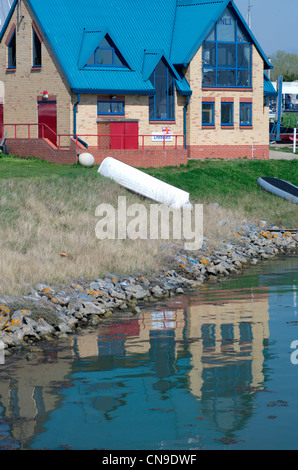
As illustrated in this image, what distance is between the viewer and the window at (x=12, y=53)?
40225 mm

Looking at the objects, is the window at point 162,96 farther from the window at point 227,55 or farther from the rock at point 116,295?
the rock at point 116,295

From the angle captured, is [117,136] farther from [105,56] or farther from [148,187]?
[148,187]

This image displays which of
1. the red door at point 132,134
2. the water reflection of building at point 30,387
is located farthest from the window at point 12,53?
the water reflection of building at point 30,387

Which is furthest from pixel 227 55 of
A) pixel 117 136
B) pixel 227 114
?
pixel 117 136

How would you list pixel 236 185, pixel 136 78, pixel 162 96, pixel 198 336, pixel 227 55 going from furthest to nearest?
pixel 227 55 → pixel 162 96 → pixel 136 78 → pixel 236 185 → pixel 198 336

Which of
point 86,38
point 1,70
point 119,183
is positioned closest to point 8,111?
point 1,70

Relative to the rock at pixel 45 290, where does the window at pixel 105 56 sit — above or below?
above

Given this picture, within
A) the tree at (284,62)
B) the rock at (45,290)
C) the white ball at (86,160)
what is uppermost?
the tree at (284,62)

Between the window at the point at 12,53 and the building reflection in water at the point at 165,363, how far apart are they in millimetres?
25129

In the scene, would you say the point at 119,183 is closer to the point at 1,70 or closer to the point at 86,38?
the point at 86,38

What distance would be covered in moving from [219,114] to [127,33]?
20.5 feet

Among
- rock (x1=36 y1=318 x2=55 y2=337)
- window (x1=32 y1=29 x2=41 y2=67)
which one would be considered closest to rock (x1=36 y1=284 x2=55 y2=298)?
rock (x1=36 y1=318 x2=55 y2=337)

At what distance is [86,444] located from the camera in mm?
10023

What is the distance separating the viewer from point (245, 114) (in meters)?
42.9
